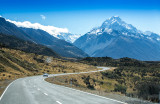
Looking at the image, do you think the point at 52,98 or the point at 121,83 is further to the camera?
the point at 121,83

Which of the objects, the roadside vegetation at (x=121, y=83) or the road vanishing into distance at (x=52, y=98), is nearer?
the road vanishing into distance at (x=52, y=98)

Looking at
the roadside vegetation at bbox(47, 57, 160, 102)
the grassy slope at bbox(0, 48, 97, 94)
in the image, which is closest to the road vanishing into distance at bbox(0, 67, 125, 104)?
the roadside vegetation at bbox(47, 57, 160, 102)

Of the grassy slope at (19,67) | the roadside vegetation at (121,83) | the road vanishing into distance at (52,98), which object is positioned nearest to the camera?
the road vanishing into distance at (52,98)

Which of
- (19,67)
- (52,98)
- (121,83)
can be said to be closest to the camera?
(52,98)

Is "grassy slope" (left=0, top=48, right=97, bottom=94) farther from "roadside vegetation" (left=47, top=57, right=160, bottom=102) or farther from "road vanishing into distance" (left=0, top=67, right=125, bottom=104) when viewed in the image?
"road vanishing into distance" (left=0, top=67, right=125, bottom=104)

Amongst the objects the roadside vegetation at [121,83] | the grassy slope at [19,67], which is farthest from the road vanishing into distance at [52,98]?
the grassy slope at [19,67]

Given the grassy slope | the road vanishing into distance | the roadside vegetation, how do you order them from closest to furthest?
the road vanishing into distance
the roadside vegetation
the grassy slope

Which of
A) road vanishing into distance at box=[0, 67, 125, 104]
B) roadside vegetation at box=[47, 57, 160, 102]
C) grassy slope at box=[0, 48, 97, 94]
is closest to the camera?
road vanishing into distance at box=[0, 67, 125, 104]

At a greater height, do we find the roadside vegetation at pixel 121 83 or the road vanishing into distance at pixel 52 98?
the road vanishing into distance at pixel 52 98

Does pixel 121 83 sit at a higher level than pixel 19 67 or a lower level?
lower

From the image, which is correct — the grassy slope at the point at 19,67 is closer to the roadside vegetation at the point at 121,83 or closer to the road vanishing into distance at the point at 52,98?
the roadside vegetation at the point at 121,83

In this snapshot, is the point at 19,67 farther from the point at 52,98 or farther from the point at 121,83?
the point at 52,98

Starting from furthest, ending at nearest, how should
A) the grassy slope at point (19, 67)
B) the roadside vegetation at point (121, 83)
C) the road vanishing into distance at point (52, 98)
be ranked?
1. the grassy slope at point (19, 67)
2. the roadside vegetation at point (121, 83)
3. the road vanishing into distance at point (52, 98)

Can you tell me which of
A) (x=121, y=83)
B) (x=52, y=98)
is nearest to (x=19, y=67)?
(x=121, y=83)
